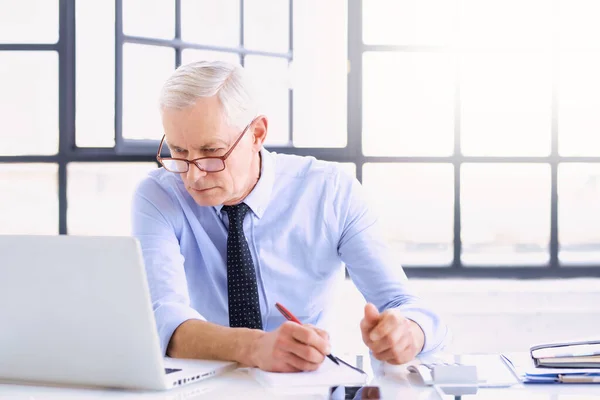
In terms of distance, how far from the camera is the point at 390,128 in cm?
315

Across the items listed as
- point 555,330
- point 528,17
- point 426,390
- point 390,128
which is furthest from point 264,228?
point 528,17

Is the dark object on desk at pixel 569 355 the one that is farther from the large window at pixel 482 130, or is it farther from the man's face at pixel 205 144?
the large window at pixel 482 130

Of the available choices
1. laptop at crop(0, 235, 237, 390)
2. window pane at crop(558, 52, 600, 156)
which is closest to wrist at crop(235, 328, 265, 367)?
laptop at crop(0, 235, 237, 390)

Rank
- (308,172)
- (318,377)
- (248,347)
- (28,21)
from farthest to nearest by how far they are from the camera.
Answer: (28,21)
(308,172)
(248,347)
(318,377)

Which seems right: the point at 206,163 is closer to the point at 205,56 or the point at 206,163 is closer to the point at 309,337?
the point at 309,337

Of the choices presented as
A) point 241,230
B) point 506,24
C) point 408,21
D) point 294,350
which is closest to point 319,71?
point 408,21

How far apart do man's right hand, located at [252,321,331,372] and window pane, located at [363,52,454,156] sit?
184 cm

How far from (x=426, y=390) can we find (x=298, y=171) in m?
0.96

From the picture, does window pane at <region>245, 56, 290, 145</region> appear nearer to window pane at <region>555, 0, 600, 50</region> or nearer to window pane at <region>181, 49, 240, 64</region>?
window pane at <region>181, 49, 240, 64</region>

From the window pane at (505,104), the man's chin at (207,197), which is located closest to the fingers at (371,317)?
the man's chin at (207,197)

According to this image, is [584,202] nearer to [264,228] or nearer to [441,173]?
[441,173]

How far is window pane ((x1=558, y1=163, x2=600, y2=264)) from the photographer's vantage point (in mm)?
3201

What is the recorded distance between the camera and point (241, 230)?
1900mm

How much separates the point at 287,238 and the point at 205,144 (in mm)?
377
